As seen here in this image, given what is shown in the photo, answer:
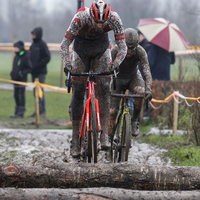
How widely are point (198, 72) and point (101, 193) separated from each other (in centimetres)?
441

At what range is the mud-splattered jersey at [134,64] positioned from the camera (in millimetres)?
5434

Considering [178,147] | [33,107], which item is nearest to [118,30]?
[178,147]

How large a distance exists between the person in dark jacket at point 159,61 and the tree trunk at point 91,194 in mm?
7008

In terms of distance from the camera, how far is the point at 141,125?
10.0 m

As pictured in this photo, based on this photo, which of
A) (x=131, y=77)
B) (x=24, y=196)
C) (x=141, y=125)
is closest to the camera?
(x=24, y=196)

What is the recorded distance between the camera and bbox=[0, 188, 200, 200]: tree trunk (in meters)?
3.25

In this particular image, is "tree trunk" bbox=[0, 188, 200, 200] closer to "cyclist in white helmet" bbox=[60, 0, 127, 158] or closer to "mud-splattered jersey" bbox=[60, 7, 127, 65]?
"cyclist in white helmet" bbox=[60, 0, 127, 158]

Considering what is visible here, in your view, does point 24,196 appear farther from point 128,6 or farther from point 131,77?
point 128,6

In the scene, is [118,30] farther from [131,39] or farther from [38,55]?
[38,55]

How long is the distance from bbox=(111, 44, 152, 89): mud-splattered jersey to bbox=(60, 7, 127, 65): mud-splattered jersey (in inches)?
22.0

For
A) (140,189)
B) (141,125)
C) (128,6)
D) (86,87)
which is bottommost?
(141,125)

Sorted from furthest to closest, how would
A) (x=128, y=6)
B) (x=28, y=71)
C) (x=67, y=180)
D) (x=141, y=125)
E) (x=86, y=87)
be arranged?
(x=128, y=6), (x=28, y=71), (x=141, y=125), (x=86, y=87), (x=67, y=180)

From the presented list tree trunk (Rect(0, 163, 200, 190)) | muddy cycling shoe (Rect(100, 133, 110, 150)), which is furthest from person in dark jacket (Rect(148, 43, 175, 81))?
tree trunk (Rect(0, 163, 200, 190))

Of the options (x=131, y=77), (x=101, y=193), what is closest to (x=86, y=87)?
(x=131, y=77)
